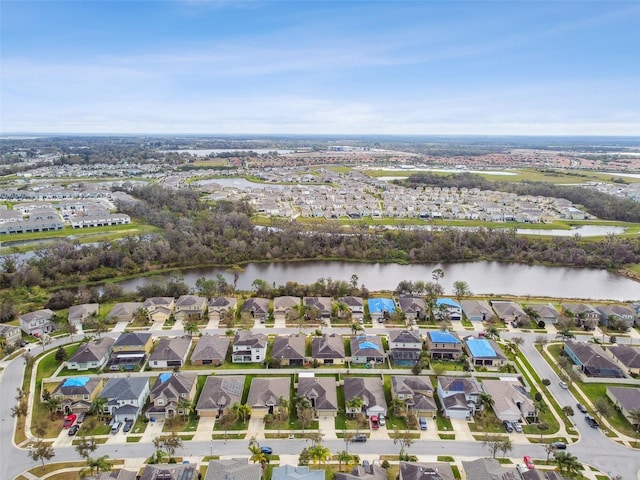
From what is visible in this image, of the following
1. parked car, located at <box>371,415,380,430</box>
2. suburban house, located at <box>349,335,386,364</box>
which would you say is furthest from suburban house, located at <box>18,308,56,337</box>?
parked car, located at <box>371,415,380,430</box>

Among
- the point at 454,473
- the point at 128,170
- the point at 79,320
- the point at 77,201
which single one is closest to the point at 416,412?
the point at 454,473

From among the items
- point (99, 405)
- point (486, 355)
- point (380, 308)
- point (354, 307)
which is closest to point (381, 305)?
point (380, 308)

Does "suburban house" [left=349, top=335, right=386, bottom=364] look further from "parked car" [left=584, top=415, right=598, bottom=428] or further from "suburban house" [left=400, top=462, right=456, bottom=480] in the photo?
"parked car" [left=584, top=415, right=598, bottom=428]

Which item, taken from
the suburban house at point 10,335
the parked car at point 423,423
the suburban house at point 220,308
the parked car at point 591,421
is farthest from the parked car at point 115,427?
the parked car at point 591,421

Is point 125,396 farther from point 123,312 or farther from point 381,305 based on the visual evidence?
point 381,305

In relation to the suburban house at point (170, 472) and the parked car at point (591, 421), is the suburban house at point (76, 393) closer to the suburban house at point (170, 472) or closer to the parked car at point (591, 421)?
the suburban house at point (170, 472)
